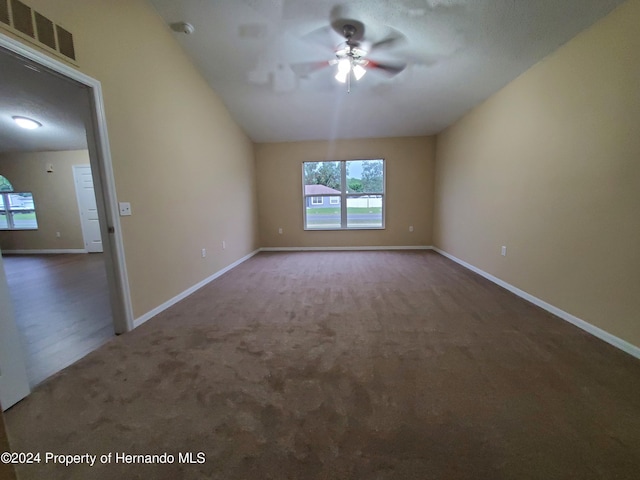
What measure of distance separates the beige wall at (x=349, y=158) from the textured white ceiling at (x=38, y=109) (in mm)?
3200

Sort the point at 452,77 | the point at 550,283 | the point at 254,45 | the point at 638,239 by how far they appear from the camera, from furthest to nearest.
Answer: the point at 452,77
the point at 254,45
the point at 550,283
the point at 638,239

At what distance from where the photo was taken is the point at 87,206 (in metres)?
6.30

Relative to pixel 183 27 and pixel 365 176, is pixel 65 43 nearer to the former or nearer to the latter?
pixel 183 27

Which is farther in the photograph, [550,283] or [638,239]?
[550,283]

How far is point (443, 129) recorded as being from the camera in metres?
5.18

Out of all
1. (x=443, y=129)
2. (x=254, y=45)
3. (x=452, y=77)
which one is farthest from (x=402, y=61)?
(x=443, y=129)

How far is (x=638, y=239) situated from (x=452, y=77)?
8.92ft

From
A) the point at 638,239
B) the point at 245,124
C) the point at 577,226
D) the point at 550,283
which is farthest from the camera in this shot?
the point at 245,124

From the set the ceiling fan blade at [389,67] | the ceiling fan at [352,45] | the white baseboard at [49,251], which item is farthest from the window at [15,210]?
the ceiling fan blade at [389,67]

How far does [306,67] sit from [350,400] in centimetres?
378

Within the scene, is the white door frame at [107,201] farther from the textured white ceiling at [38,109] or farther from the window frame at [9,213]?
the window frame at [9,213]

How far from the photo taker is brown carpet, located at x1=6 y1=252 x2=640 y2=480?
1.18 meters

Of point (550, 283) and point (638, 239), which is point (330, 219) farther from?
point (638, 239)

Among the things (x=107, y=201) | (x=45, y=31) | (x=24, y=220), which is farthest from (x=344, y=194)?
(x=24, y=220)
